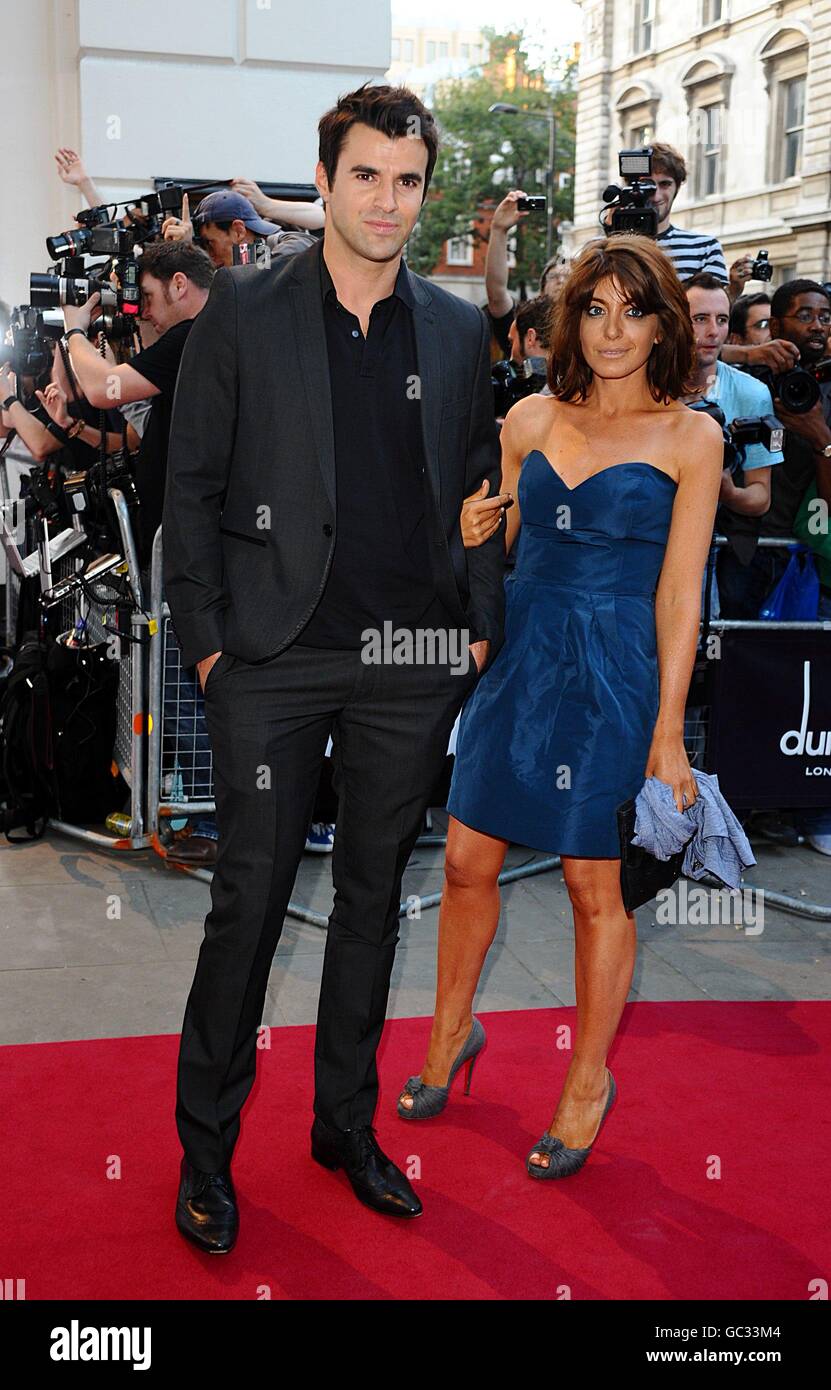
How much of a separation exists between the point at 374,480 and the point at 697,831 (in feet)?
3.80

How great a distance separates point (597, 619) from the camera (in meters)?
3.27

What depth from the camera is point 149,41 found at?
26.2ft

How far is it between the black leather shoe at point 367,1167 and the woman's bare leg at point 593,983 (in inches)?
17.4

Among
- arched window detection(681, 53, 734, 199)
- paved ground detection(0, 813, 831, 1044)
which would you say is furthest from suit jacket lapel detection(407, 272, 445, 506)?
arched window detection(681, 53, 734, 199)

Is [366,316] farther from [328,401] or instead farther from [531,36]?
[531,36]

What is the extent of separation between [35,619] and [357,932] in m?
5.24

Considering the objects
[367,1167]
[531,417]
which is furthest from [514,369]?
[367,1167]

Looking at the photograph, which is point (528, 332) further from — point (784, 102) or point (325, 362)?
point (784, 102)

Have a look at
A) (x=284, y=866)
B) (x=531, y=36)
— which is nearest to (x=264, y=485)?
(x=284, y=866)

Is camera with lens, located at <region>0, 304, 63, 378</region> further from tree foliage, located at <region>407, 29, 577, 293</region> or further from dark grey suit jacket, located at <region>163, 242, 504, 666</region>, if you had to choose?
tree foliage, located at <region>407, 29, 577, 293</region>

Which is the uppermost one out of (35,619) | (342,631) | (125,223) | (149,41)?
(149,41)

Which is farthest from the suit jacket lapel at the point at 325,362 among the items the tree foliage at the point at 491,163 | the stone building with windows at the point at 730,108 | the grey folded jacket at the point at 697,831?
the tree foliage at the point at 491,163

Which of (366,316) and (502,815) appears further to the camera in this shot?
(502,815)
